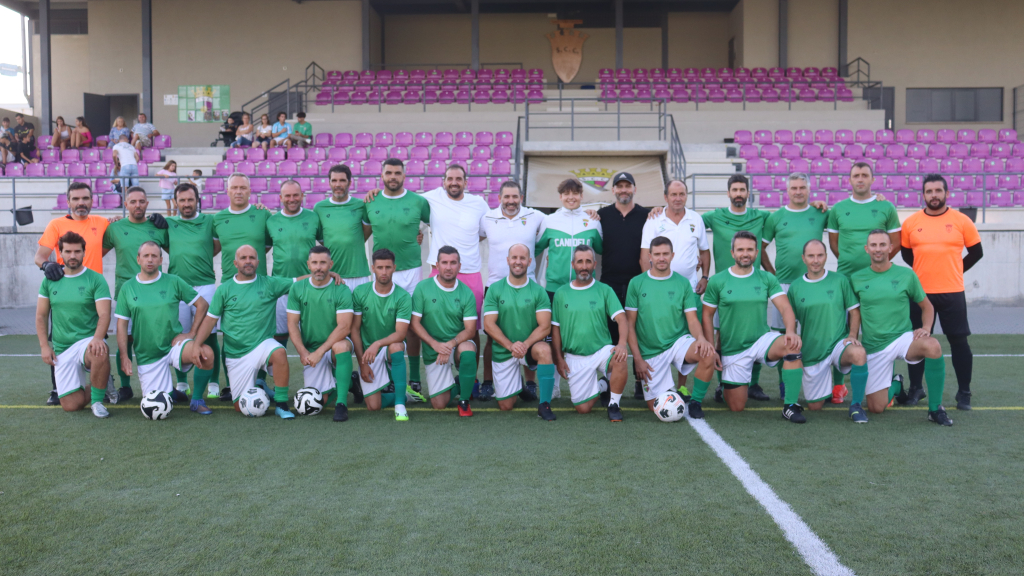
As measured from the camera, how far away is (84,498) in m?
3.62

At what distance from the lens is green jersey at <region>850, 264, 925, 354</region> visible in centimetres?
539

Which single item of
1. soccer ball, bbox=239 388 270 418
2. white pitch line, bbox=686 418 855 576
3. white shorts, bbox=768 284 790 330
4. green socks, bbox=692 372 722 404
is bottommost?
white pitch line, bbox=686 418 855 576

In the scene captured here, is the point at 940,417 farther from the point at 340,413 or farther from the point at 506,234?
the point at 340,413

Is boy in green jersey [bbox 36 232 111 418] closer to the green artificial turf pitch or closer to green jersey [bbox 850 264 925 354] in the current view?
the green artificial turf pitch

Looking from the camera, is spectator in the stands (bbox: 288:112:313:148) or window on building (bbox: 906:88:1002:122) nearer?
spectator in the stands (bbox: 288:112:313:148)

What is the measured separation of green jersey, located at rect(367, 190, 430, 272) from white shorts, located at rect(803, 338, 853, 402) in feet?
10.8

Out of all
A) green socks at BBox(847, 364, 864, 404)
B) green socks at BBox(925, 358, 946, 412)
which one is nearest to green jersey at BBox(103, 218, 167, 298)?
green socks at BBox(847, 364, 864, 404)

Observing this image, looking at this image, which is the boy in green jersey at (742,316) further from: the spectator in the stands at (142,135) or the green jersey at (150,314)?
the spectator in the stands at (142,135)

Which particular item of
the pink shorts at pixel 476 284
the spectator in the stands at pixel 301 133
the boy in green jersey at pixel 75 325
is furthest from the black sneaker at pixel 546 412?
the spectator in the stands at pixel 301 133

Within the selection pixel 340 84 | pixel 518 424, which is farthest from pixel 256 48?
pixel 518 424

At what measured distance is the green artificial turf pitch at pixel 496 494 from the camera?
2.93m

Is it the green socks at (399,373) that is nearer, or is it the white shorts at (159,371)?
the green socks at (399,373)

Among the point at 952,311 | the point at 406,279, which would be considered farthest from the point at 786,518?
the point at 406,279

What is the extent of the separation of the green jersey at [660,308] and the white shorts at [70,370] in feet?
13.6
